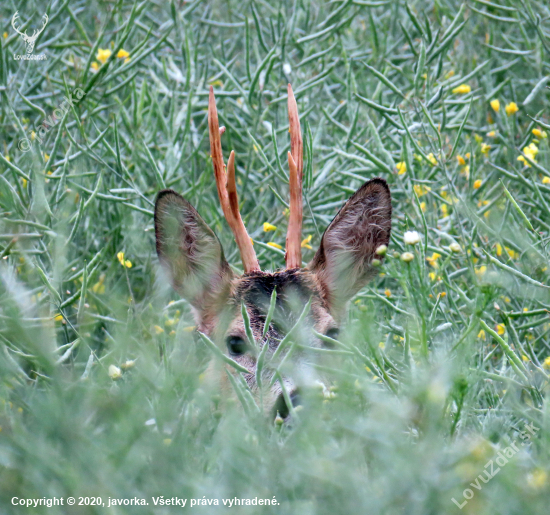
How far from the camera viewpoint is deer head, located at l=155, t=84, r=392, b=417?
14.4ft

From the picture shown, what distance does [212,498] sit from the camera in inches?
65.2

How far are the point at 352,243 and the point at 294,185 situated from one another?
609 millimetres

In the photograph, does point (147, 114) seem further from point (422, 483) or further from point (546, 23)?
point (422, 483)

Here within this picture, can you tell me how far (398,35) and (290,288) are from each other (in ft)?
12.3

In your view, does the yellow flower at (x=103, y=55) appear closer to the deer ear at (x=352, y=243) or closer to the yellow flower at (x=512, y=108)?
the deer ear at (x=352, y=243)

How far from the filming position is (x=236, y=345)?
440cm

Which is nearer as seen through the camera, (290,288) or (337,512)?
(337,512)

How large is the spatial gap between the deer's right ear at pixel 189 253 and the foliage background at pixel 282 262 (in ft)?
0.74

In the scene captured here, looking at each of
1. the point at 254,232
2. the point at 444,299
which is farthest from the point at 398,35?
the point at 444,299

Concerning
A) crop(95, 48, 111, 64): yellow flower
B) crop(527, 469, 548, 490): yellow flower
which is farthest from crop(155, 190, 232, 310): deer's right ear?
crop(527, 469, 548, 490): yellow flower

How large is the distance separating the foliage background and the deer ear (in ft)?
0.64

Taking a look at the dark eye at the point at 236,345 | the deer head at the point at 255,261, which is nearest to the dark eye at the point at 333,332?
the deer head at the point at 255,261

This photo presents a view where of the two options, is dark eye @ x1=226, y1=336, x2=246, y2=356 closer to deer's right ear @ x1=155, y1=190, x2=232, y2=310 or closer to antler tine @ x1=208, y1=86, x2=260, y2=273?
deer's right ear @ x1=155, y1=190, x2=232, y2=310

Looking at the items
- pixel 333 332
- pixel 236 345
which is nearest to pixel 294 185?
pixel 333 332
